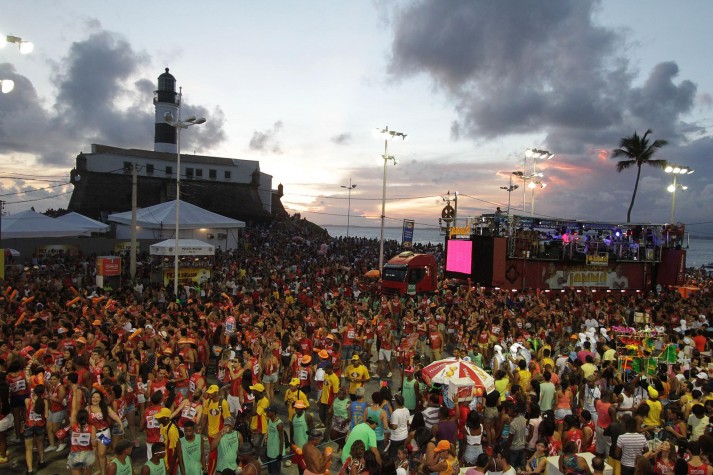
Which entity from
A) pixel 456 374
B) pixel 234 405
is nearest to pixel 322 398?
pixel 234 405

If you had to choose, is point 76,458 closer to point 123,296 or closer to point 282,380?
point 282,380

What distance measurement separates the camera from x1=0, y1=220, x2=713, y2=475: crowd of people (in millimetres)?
7164

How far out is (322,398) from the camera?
1030 centimetres

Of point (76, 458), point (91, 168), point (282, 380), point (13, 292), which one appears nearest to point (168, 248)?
point (13, 292)

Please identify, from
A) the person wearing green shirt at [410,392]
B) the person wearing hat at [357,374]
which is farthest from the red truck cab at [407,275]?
the person wearing hat at [357,374]

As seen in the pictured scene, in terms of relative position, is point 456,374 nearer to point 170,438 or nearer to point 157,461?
point 170,438

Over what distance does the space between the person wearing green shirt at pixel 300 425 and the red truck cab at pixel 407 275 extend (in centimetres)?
1992

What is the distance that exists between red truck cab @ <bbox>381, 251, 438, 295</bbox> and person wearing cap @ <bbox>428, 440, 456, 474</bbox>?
69.5ft

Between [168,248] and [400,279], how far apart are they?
12.3 meters

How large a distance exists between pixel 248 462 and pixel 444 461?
2496 mm

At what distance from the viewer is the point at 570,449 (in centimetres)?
674

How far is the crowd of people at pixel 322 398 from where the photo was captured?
7.16m

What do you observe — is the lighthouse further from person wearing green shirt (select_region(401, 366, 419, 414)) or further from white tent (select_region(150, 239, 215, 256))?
person wearing green shirt (select_region(401, 366, 419, 414))

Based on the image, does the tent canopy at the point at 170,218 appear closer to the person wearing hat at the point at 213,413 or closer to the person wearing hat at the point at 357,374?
the person wearing hat at the point at 357,374
